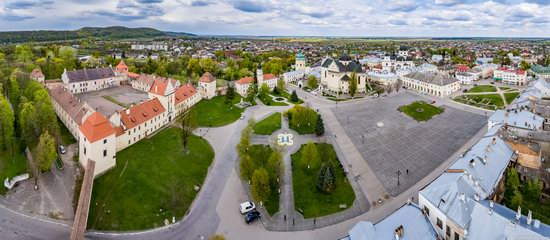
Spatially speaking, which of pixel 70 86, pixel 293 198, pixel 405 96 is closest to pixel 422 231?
pixel 293 198

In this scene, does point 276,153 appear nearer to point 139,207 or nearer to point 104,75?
point 139,207

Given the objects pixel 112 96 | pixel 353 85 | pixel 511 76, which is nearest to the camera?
pixel 112 96

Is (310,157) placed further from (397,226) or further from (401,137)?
(401,137)

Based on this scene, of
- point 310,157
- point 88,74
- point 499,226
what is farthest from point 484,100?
point 88,74

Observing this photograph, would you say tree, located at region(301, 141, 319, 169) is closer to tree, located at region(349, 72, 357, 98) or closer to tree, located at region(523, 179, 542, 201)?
tree, located at region(523, 179, 542, 201)

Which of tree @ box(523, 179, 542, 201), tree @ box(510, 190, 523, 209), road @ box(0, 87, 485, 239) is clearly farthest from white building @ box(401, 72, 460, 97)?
tree @ box(510, 190, 523, 209)

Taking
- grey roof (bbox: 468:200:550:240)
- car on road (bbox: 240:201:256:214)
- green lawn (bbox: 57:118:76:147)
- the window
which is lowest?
car on road (bbox: 240:201:256:214)
